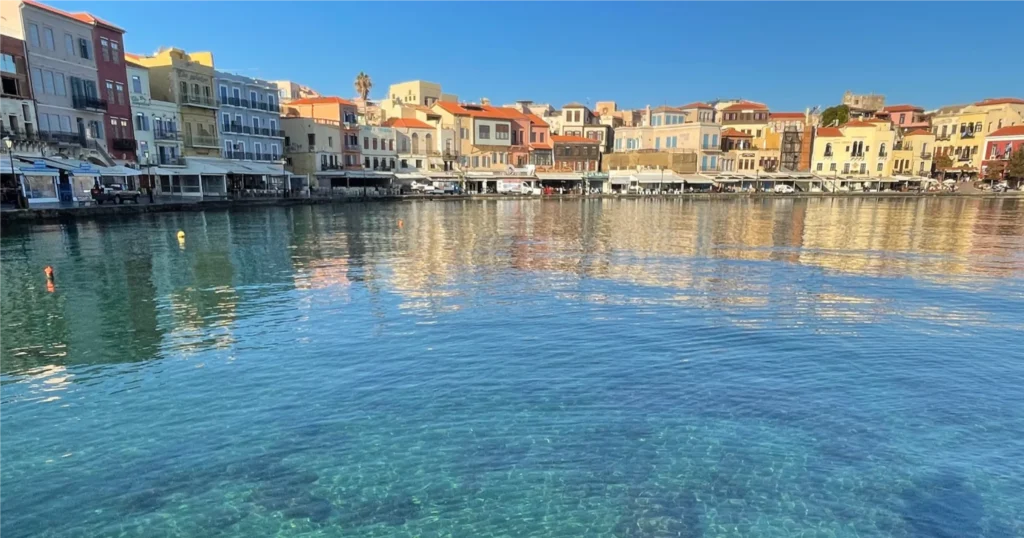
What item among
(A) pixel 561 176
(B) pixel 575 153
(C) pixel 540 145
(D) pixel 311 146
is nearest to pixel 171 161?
(D) pixel 311 146

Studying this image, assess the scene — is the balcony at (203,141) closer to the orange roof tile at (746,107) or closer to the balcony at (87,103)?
the balcony at (87,103)

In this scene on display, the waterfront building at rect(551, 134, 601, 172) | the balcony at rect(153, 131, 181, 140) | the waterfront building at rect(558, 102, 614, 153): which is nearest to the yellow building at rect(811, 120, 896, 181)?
the waterfront building at rect(558, 102, 614, 153)

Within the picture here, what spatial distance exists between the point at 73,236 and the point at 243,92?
113 ft

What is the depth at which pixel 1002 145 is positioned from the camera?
85.0 meters

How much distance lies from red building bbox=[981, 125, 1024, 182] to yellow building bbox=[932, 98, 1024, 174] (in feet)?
5.11

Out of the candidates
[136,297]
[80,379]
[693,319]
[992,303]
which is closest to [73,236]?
[136,297]

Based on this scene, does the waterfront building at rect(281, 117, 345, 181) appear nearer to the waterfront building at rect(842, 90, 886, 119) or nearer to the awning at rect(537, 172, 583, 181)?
the awning at rect(537, 172, 583, 181)

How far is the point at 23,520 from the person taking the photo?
678cm

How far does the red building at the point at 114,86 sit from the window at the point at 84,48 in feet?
2.03

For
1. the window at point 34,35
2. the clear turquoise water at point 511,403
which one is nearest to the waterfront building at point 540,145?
the window at point 34,35

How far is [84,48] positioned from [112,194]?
38.2 ft

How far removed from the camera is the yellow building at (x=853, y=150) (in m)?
87.7

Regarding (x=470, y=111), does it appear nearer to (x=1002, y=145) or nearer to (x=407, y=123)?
(x=407, y=123)

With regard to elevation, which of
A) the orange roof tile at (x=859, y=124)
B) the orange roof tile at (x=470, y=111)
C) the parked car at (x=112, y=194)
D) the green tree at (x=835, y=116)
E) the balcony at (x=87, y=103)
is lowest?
the parked car at (x=112, y=194)
